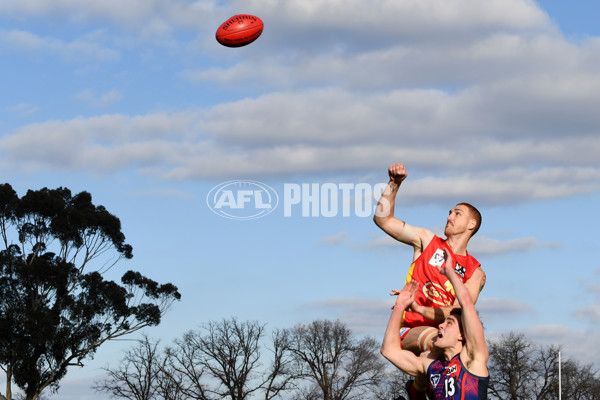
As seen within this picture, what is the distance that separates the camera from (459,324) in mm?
7508

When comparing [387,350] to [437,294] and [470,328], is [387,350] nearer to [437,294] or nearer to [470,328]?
[470,328]

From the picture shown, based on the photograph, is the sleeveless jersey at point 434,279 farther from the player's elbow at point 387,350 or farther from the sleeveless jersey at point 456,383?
the sleeveless jersey at point 456,383

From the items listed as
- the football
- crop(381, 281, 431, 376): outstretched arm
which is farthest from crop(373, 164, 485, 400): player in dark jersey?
the football

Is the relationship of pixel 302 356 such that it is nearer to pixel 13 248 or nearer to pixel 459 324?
pixel 13 248

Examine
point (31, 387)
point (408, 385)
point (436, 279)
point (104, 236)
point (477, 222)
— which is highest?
point (104, 236)

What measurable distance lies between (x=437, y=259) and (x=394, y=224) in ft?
2.06

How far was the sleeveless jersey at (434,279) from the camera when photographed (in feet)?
28.1

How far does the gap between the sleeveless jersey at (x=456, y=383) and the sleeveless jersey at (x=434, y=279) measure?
925mm

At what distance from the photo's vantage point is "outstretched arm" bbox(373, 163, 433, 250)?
8.90m

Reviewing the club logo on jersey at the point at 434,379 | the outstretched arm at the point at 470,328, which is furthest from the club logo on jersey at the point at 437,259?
the club logo on jersey at the point at 434,379

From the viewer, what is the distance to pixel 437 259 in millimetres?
8641

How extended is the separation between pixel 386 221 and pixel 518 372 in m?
59.9

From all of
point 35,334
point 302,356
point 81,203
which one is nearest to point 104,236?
point 81,203

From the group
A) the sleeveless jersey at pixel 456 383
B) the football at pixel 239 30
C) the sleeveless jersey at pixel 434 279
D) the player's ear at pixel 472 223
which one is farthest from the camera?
the football at pixel 239 30
